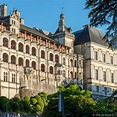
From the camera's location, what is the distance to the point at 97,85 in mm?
74000


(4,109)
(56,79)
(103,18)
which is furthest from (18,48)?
(103,18)

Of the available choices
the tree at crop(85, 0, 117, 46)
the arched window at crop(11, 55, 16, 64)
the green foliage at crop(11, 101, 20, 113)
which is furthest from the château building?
the tree at crop(85, 0, 117, 46)

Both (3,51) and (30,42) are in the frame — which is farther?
(30,42)

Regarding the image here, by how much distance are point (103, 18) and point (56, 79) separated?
53.7 metres

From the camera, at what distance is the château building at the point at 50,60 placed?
5766cm

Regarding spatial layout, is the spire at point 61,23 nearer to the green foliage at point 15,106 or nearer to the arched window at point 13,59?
the arched window at point 13,59

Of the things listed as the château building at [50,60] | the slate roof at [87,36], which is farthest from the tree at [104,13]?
the slate roof at [87,36]

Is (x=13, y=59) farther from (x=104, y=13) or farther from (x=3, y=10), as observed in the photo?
(x=104, y=13)

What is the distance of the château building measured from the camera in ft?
189

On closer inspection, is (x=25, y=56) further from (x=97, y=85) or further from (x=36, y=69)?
(x=97, y=85)

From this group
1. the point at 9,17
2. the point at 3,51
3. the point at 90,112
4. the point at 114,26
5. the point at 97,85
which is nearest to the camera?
the point at 114,26

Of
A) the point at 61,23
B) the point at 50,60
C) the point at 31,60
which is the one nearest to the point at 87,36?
the point at 61,23

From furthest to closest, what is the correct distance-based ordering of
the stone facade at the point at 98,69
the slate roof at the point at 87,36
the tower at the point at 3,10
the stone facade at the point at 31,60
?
the slate roof at the point at 87,36
the stone facade at the point at 98,69
the tower at the point at 3,10
the stone facade at the point at 31,60

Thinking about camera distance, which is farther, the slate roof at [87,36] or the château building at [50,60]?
the slate roof at [87,36]
